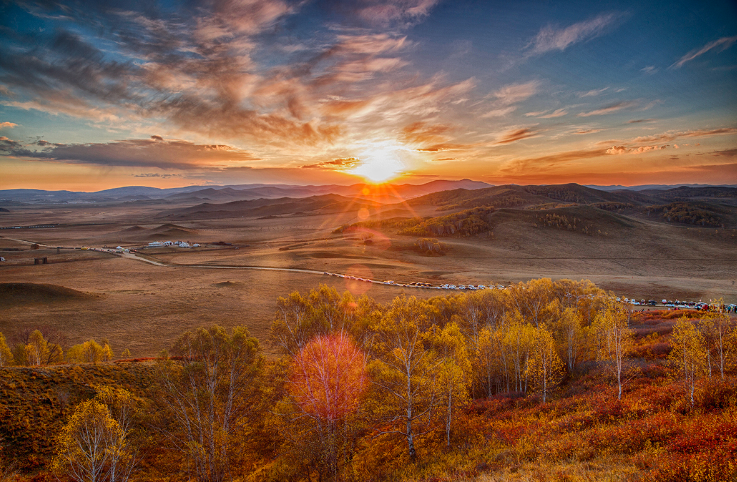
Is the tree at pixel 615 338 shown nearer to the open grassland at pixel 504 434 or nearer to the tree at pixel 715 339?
the open grassland at pixel 504 434

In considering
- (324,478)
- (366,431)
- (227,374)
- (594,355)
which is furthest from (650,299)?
(227,374)

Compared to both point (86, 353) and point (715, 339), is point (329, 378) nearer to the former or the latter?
point (715, 339)

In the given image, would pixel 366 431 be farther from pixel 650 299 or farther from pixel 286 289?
pixel 650 299

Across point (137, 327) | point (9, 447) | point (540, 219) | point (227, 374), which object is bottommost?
point (137, 327)

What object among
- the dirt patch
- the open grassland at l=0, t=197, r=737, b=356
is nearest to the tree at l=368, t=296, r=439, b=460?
the open grassland at l=0, t=197, r=737, b=356

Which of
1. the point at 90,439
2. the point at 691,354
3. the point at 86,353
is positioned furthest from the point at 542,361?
the point at 86,353

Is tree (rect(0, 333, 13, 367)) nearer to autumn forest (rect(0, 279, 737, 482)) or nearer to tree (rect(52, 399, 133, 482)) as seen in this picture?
autumn forest (rect(0, 279, 737, 482))

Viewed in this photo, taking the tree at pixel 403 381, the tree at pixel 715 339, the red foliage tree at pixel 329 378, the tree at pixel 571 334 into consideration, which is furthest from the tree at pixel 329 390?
the tree at pixel 715 339
